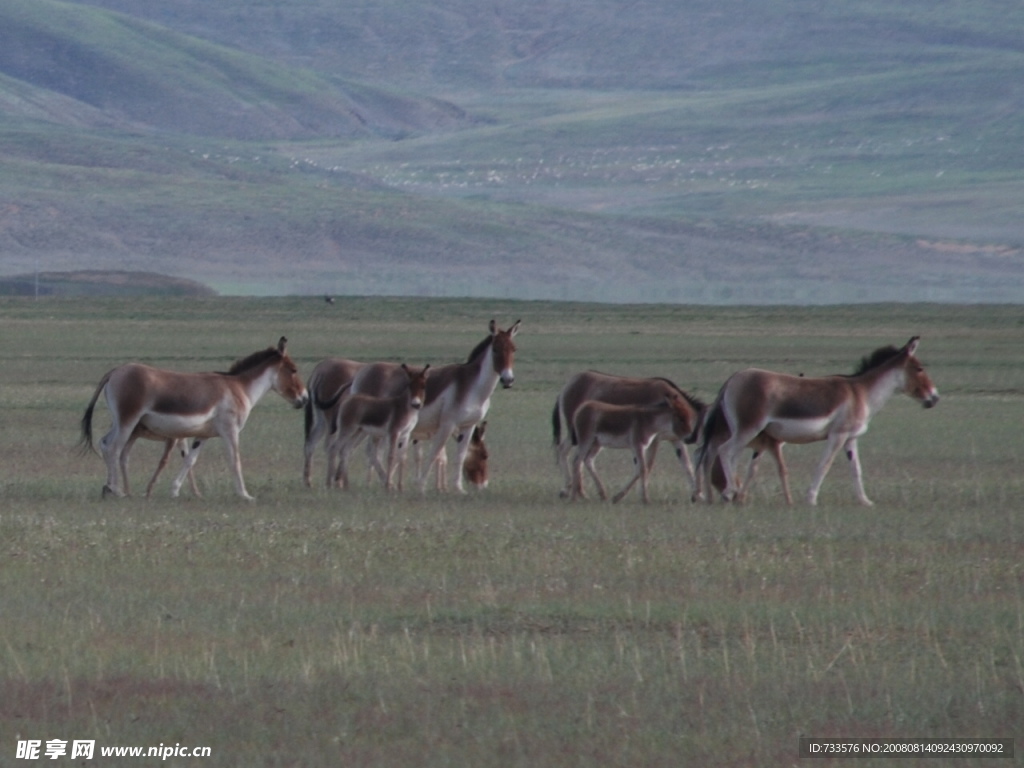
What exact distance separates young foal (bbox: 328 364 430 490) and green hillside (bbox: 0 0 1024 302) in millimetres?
71091

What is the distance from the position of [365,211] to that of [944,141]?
64.6 meters

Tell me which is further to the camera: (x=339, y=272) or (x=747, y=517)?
(x=339, y=272)

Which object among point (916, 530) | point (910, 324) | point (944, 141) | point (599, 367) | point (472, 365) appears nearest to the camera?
point (916, 530)

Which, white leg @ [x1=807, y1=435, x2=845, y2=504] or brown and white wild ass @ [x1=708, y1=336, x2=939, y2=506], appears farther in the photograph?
brown and white wild ass @ [x1=708, y1=336, x2=939, y2=506]

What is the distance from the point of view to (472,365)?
60.1ft

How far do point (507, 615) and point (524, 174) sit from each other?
14323 centimetres

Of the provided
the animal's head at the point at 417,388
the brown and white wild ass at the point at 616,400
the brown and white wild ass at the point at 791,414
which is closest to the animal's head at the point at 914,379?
the brown and white wild ass at the point at 791,414

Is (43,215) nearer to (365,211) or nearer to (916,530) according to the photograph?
(365,211)

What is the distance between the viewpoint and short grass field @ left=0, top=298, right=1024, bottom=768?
8.66 metres

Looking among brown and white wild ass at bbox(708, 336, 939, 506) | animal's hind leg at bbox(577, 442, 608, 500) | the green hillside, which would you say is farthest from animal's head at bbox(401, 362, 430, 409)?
the green hillside

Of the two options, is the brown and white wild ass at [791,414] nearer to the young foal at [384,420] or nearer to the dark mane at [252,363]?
the young foal at [384,420]

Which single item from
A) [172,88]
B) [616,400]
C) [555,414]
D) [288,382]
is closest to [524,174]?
[172,88]

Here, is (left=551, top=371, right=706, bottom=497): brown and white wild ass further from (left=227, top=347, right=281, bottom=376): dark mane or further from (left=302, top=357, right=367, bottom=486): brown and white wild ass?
(left=227, top=347, right=281, bottom=376): dark mane

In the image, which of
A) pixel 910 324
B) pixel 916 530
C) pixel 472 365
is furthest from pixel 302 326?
pixel 916 530
